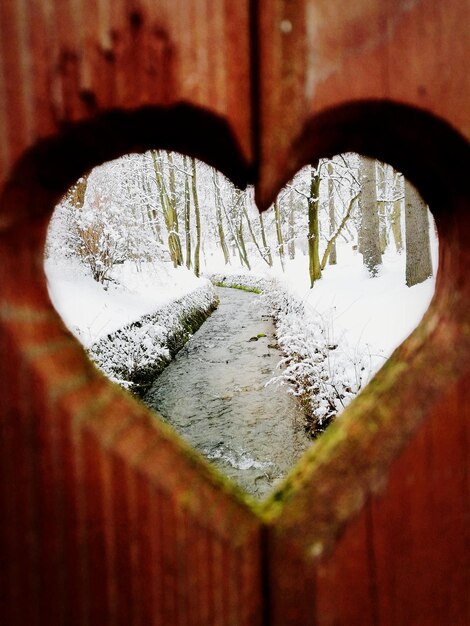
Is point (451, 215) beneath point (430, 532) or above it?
above

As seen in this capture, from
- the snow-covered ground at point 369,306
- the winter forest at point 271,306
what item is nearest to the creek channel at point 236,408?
the winter forest at point 271,306

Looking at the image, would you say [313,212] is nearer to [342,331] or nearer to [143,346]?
[342,331]

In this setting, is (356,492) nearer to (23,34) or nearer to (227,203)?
(23,34)

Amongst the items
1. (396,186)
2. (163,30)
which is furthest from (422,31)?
(396,186)

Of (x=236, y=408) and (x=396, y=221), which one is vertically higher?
(x=396, y=221)

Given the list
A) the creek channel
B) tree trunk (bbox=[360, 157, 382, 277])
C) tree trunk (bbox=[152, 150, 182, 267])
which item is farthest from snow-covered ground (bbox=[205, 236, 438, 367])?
tree trunk (bbox=[152, 150, 182, 267])

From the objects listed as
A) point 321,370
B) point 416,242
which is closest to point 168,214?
point 416,242

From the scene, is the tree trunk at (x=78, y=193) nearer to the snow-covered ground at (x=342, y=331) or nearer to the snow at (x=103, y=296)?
the snow at (x=103, y=296)
